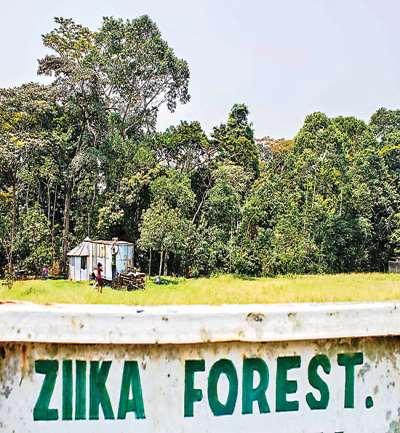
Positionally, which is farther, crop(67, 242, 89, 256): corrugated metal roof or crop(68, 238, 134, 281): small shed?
crop(67, 242, 89, 256): corrugated metal roof

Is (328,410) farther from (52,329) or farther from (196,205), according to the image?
(196,205)

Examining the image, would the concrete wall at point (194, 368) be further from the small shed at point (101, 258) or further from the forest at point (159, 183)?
the forest at point (159, 183)

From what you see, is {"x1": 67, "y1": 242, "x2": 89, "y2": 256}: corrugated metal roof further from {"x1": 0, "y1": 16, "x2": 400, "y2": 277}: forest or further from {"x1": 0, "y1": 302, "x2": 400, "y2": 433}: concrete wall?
{"x1": 0, "y1": 302, "x2": 400, "y2": 433}: concrete wall

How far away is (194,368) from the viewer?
1.59 meters

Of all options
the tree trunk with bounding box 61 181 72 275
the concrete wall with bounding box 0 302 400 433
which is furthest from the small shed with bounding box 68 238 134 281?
the concrete wall with bounding box 0 302 400 433

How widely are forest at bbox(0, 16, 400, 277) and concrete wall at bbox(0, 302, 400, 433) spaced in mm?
17496

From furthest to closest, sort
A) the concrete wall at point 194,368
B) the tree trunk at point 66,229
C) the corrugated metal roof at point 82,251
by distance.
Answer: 1. the tree trunk at point 66,229
2. the corrugated metal roof at point 82,251
3. the concrete wall at point 194,368

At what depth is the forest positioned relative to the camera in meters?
20.4

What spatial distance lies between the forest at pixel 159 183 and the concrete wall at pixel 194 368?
689 inches

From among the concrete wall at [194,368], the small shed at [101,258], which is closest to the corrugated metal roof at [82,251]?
the small shed at [101,258]

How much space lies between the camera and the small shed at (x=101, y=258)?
17188 millimetres

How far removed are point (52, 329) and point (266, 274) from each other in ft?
62.0

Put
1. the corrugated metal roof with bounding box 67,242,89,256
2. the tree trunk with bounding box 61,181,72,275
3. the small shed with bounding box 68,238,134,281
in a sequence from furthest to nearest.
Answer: the tree trunk with bounding box 61,181,72,275 < the corrugated metal roof with bounding box 67,242,89,256 < the small shed with bounding box 68,238,134,281

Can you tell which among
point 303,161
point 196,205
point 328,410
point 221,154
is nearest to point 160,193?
point 196,205
